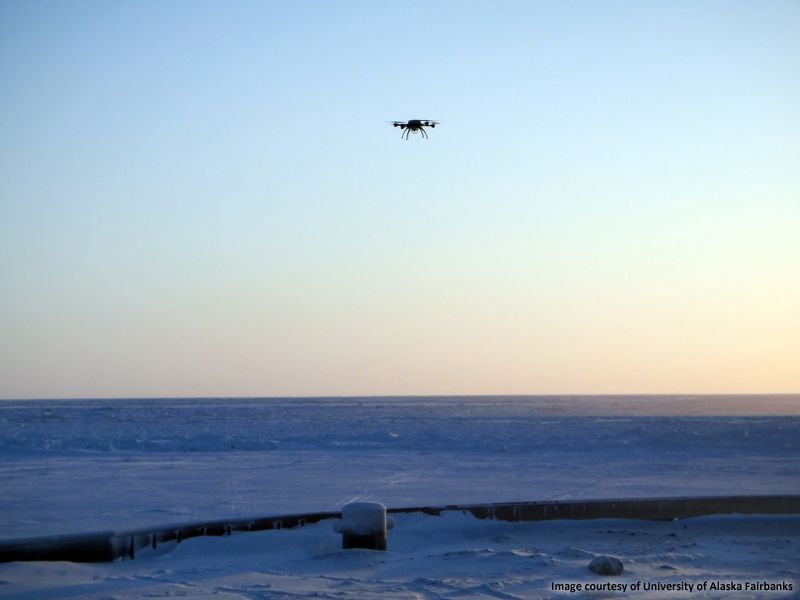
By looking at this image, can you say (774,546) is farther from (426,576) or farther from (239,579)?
(239,579)

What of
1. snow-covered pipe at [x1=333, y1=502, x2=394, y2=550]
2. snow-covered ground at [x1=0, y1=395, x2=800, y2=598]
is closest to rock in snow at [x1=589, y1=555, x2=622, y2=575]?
snow-covered ground at [x1=0, y1=395, x2=800, y2=598]

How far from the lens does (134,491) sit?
16766 mm

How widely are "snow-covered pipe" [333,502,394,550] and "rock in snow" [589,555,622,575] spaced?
241cm

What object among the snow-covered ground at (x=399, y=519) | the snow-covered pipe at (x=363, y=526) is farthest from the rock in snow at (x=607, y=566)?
the snow-covered pipe at (x=363, y=526)

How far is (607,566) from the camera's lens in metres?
9.20

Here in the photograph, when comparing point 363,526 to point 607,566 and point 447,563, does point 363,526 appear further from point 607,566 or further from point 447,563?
point 607,566

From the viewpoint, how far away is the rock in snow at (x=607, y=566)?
9180mm

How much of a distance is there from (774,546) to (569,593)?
3.82 m

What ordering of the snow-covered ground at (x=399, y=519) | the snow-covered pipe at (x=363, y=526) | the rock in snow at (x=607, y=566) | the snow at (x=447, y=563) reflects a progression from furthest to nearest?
the snow-covered pipe at (x=363, y=526)
the rock in snow at (x=607, y=566)
the snow-covered ground at (x=399, y=519)
the snow at (x=447, y=563)

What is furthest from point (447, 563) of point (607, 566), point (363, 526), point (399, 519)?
point (399, 519)

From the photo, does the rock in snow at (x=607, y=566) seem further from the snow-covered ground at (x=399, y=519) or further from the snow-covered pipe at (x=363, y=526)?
the snow-covered pipe at (x=363, y=526)

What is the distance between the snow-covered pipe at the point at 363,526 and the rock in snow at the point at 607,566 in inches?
95.1

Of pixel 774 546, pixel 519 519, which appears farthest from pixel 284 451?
pixel 774 546

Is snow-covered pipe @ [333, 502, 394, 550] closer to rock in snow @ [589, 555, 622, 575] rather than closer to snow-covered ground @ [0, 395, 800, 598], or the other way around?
snow-covered ground @ [0, 395, 800, 598]
